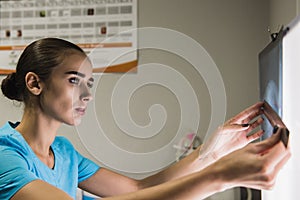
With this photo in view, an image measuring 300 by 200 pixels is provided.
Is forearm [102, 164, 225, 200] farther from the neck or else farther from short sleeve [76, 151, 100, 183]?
short sleeve [76, 151, 100, 183]

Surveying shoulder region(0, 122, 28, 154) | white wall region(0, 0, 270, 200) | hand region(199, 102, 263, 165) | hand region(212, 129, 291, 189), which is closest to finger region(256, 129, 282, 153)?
hand region(212, 129, 291, 189)

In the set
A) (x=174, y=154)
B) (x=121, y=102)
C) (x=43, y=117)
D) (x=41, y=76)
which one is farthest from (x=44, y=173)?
(x=174, y=154)

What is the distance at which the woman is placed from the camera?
1.00 metres

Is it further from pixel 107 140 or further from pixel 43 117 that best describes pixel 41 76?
pixel 107 140

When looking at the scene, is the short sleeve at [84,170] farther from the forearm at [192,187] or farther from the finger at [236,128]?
the forearm at [192,187]

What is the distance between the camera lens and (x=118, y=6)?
7.44 ft

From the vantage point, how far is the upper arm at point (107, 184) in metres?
1.42

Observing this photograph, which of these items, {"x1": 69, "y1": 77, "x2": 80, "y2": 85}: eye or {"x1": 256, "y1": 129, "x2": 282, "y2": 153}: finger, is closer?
{"x1": 256, "y1": 129, "x2": 282, "y2": 153}: finger

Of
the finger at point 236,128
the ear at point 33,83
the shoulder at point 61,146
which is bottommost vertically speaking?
A: the shoulder at point 61,146

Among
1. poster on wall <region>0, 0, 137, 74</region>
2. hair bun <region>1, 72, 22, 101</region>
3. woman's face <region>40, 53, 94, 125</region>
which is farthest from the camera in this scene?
poster on wall <region>0, 0, 137, 74</region>

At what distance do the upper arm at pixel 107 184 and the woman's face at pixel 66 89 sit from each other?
0.26 m

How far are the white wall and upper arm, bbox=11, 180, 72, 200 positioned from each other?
1.13 m

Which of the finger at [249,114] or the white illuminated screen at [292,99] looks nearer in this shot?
the white illuminated screen at [292,99]

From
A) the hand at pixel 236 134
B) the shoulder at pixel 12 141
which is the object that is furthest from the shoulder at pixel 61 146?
the hand at pixel 236 134
